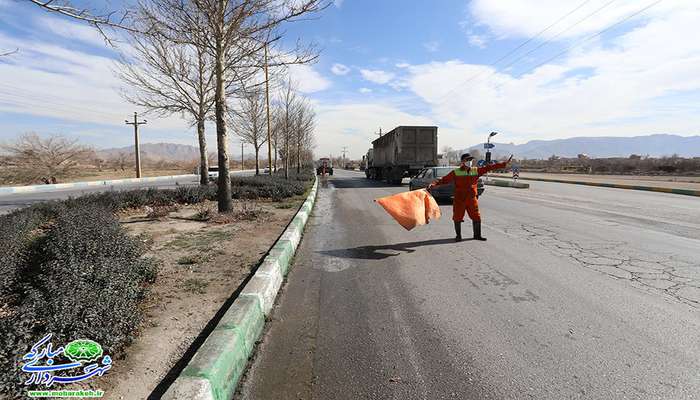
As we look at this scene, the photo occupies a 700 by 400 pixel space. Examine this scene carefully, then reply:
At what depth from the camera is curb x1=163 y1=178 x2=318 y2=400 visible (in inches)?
79.9

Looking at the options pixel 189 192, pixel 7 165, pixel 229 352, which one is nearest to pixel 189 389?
pixel 229 352

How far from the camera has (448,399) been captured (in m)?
2.31

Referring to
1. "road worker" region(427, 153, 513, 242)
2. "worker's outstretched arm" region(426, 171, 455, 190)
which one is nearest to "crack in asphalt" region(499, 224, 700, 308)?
"road worker" region(427, 153, 513, 242)

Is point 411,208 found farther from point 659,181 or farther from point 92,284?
point 659,181

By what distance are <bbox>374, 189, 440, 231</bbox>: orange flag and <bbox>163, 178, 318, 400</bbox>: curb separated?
3.07 metres

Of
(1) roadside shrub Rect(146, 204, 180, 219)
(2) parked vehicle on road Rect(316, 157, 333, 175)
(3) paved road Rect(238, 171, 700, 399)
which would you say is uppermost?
(2) parked vehicle on road Rect(316, 157, 333, 175)

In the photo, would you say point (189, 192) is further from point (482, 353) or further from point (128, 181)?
point (128, 181)

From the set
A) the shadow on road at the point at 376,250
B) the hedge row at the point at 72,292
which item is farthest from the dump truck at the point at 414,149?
the hedge row at the point at 72,292

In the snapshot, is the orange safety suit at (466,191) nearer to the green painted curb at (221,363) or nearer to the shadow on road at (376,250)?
the shadow on road at (376,250)

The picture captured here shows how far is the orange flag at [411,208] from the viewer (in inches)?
261

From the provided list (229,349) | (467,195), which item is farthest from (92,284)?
(467,195)

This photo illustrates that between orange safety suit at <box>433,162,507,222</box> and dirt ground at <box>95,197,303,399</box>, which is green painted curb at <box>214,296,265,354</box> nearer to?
dirt ground at <box>95,197,303,399</box>

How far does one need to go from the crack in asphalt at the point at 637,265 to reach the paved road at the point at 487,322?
0.03m

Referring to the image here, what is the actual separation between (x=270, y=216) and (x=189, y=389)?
7.55m
